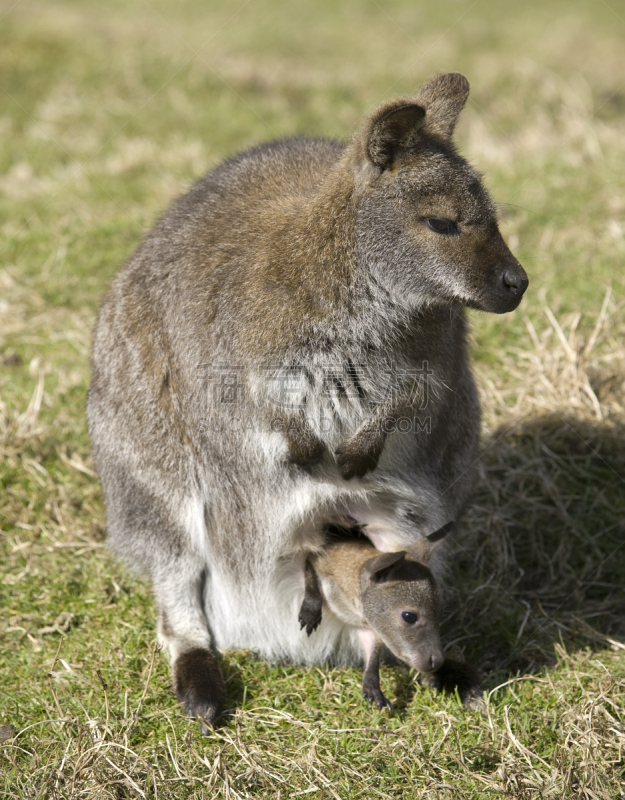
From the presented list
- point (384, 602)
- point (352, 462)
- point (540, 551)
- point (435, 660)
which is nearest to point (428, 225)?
point (352, 462)

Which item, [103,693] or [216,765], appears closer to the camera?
[216,765]

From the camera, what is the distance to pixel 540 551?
147 inches

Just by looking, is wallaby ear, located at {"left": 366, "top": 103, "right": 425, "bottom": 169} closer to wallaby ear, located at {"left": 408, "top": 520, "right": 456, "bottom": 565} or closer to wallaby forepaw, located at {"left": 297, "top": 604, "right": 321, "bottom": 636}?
wallaby ear, located at {"left": 408, "top": 520, "right": 456, "bottom": 565}

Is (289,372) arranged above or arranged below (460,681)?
above

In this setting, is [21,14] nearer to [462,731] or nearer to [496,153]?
[496,153]

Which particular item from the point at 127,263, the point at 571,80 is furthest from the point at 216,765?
the point at 571,80

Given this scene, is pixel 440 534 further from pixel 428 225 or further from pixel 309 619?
pixel 428 225

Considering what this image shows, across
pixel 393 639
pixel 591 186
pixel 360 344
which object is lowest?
pixel 393 639

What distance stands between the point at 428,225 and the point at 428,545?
1100mm

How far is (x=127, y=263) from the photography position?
11.3ft

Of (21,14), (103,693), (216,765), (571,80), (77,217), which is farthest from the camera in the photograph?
(21,14)

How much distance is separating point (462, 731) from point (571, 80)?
820 centimetres

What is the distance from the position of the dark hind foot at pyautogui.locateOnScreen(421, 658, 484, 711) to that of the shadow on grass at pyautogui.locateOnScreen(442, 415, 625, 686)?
0.09 m

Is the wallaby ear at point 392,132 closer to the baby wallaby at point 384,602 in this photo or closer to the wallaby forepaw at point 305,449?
the wallaby forepaw at point 305,449
